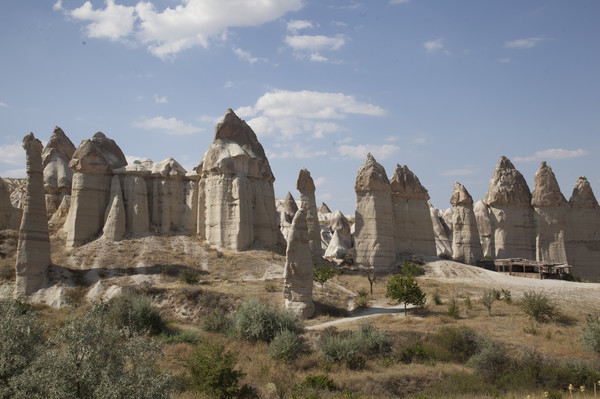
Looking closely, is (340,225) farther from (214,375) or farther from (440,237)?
(214,375)

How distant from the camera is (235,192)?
38000 millimetres

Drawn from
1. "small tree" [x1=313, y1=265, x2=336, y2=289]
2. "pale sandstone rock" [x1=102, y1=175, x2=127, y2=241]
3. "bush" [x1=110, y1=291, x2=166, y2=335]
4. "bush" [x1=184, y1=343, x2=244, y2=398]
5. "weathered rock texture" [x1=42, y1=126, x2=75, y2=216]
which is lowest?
"bush" [x1=184, y1=343, x2=244, y2=398]

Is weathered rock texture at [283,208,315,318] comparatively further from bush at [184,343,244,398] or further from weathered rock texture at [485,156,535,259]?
weathered rock texture at [485,156,535,259]

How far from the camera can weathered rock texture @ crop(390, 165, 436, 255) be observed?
1663 inches

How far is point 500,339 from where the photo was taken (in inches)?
819

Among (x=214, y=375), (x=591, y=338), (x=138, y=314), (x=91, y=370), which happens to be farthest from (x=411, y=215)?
(x=91, y=370)

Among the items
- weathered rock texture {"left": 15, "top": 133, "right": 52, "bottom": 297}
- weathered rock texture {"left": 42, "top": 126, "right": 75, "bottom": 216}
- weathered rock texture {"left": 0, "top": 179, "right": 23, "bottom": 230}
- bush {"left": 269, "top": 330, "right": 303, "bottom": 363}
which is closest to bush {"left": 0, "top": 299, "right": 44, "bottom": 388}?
bush {"left": 269, "top": 330, "right": 303, "bottom": 363}

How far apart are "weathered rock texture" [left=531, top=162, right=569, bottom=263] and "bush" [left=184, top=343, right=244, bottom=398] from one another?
34.1 meters

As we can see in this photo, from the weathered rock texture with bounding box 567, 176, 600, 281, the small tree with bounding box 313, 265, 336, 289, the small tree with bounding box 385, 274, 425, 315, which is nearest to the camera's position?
the small tree with bounding box 385, 274, 425, 315

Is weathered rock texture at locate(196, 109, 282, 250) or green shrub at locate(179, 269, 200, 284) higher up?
weathered rock texture at locate(196, 109, 282, 250)

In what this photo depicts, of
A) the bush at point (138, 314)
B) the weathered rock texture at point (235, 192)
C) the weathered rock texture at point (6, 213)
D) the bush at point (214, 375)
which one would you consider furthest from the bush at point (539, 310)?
the weathered rock texture at point (6, 213)

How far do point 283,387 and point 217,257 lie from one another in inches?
802

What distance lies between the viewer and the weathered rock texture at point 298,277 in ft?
80.3

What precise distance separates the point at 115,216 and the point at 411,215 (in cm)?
2187
